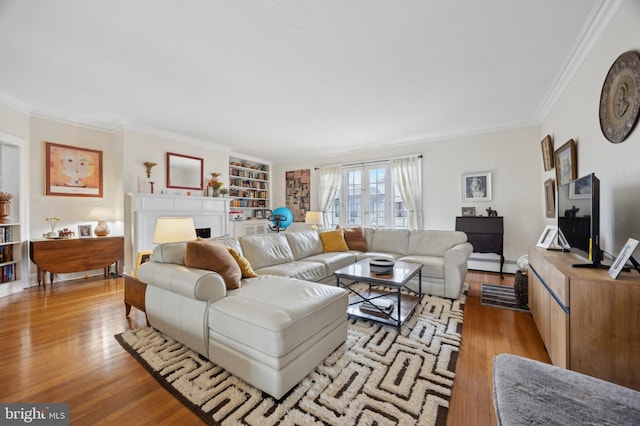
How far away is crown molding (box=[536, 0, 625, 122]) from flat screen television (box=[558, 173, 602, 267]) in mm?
1236

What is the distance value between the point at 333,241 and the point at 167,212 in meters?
2.96

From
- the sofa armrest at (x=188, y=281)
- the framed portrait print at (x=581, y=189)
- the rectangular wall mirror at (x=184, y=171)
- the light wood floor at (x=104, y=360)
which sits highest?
the rectangular wall mirror at (x=184, y=171)

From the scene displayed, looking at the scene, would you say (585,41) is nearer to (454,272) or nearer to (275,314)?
(454,272)

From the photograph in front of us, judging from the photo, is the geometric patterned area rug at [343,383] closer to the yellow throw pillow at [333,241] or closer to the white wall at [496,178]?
the yellow throw pillow at [333,241]

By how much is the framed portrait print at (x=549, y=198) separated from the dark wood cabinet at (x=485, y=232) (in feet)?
1.98

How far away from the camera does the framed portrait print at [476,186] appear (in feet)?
14.7

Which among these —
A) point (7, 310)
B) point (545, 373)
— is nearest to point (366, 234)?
point (545, 373)

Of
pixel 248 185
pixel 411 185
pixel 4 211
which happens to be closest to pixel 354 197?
pixel 411 185

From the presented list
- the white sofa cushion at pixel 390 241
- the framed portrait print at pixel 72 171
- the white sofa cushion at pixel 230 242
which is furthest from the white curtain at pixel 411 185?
the framed portrait print at pixel 72 171

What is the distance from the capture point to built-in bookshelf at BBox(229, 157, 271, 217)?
20.5ft

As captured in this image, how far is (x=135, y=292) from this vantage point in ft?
7.86

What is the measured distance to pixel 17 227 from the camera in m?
3.48

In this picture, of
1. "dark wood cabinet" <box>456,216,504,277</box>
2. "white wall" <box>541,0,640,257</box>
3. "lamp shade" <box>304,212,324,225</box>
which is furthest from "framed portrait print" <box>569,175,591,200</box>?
"lamp shade" <box>304,212,324,225</box>

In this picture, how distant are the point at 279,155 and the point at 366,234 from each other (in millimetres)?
3347
